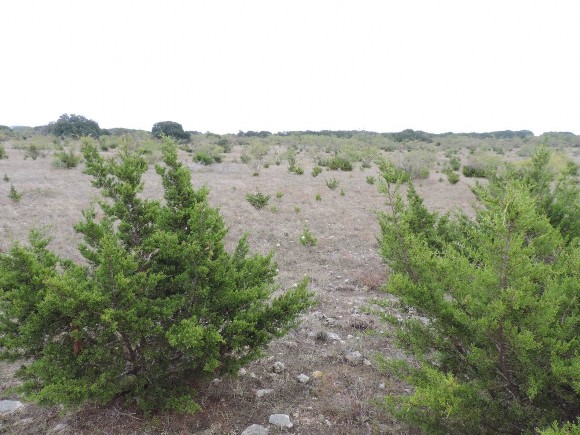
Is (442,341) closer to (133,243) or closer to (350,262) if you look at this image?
(133,243)

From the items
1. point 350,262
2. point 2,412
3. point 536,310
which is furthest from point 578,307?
point 350,262

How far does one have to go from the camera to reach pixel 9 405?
3.87 meters

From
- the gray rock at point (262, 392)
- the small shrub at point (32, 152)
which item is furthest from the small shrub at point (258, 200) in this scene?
the small shrub at point (32, 152)

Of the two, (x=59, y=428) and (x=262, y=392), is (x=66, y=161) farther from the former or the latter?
(x=262, y=392)

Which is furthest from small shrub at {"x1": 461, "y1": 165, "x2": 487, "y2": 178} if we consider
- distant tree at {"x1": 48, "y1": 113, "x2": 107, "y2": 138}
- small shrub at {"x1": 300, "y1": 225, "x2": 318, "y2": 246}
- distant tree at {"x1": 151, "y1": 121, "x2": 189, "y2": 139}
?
distant tree at {"x1": 48, "y1": 113, "x2": 107, "y2": 138}

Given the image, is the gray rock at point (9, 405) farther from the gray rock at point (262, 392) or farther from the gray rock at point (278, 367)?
the gray rock at point (278, 367)

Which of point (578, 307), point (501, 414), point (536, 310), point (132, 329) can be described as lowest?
point (501, 414)

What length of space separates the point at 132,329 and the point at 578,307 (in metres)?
3.35

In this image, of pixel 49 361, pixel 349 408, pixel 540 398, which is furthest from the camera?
pixel 349 408

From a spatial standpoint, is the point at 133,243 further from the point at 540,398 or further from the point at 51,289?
the point at 540,398

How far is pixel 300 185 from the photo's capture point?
18.3 metres

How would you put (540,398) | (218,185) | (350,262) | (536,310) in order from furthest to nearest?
(218,185)
(350,262)
(540,398)
(536,310)

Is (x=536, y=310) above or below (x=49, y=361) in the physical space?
above

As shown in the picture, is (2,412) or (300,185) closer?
(2,412)
